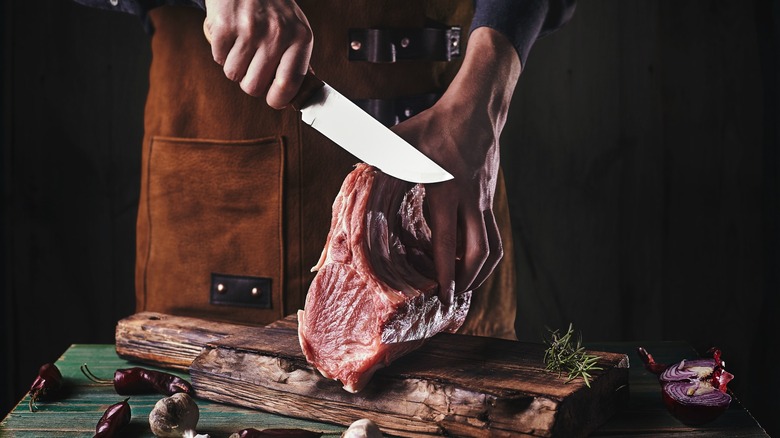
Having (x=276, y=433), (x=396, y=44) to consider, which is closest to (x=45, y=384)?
(x=276, y=433)

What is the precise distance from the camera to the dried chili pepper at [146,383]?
5.53 ft

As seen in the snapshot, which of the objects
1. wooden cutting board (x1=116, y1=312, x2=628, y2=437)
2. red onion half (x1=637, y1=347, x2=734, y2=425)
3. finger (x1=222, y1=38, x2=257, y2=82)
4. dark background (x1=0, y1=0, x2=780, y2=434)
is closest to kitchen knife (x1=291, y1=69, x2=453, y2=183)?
finger (x1=222, y1=38, x2=257, y2=82)

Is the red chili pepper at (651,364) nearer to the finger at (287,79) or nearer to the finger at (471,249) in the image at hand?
the finger at (471,249)

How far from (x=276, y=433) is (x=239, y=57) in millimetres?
650

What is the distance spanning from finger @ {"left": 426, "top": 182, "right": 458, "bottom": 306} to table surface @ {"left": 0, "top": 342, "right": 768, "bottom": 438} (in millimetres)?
322

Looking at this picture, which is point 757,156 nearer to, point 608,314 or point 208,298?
point 608,314

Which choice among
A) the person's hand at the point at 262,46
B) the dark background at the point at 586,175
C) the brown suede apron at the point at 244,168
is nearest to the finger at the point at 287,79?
the person's hand at the point at 262,46

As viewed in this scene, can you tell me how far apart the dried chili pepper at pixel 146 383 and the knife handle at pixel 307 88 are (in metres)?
0.58

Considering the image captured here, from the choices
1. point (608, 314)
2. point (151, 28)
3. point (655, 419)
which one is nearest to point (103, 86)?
point (151, 28)

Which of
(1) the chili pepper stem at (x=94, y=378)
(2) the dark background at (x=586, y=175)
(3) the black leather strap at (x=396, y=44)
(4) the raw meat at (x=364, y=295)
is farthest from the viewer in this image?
(2) the dark background at (x=586, y=175)

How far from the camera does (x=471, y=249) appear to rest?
1661 mm

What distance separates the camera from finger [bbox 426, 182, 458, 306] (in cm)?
161

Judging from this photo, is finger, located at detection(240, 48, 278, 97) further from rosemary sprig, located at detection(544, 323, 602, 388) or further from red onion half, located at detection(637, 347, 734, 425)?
red onion half, located at detection(637, 347, 734, 425)

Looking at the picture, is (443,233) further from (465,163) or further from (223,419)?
(223,419)
